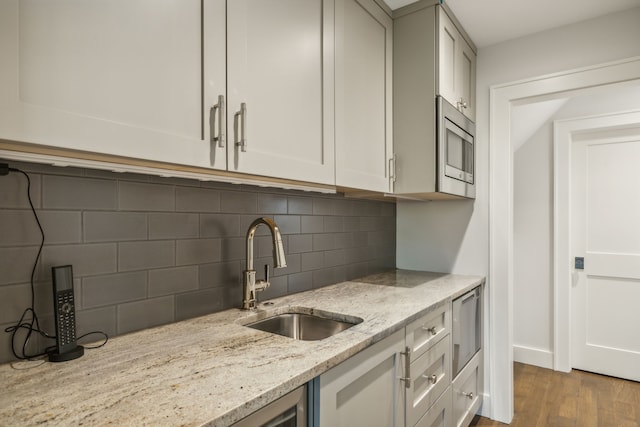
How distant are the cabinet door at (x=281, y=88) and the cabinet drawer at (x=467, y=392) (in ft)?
4.37

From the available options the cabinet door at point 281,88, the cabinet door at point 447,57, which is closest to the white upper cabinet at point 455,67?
the cabinet door at point 447,57

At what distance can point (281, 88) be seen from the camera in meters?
1.23

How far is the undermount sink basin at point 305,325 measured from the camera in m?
1.38

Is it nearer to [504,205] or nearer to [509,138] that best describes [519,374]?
[504,205]

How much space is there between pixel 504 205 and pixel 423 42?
3.70 ft

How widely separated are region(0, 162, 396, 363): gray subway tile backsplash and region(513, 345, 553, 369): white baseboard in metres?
2.50

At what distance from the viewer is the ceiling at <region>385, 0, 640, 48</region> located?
6.27 ft

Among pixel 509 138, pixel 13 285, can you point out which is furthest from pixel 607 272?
pixel 13 285

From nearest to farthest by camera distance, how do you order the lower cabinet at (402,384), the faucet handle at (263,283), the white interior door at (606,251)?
the lower cabinet at (402,384) < the faucet handle at (263,283) < the white interior door at (606,251)

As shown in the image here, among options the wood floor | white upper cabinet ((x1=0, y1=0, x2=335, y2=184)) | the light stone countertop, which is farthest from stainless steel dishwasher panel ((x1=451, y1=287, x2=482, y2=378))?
white upper cabinet ((x1=0, y1=0, x2=335, y2=184))

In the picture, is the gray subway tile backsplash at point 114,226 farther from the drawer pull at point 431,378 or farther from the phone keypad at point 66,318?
the drawer pull at point 431,378

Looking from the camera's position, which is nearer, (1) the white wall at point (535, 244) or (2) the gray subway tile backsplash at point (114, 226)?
(2) the gray subway tile backsplash at point (114, 226)

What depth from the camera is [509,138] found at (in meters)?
2.29

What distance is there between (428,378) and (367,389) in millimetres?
519
